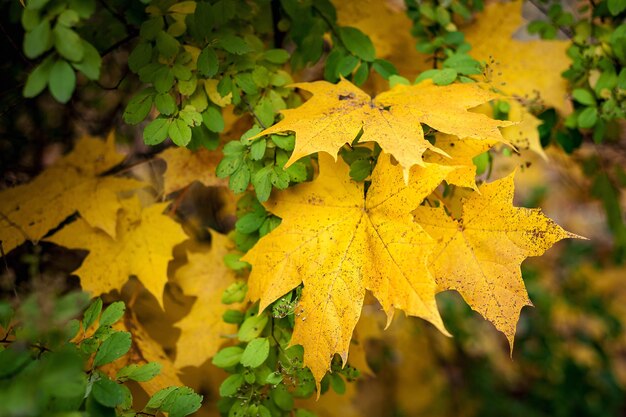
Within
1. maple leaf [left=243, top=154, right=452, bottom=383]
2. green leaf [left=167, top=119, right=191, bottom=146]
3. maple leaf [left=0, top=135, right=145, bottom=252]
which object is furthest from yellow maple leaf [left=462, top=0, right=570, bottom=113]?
maple leaf [left=0, top=135, right=145, bottom=252]

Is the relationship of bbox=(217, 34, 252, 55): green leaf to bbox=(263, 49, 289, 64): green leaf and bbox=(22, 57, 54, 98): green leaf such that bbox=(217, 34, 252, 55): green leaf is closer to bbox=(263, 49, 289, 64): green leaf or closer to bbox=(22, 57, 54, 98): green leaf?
bbox=(263, 49, 289, 64): green leaf

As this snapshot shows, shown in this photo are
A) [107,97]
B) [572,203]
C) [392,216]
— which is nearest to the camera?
[392,216]

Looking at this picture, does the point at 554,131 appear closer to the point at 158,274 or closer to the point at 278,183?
the point at 278,183

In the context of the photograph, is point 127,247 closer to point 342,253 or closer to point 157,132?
point 157,132

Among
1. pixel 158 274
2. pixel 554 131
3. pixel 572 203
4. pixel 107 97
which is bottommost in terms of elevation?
pixel 572 203

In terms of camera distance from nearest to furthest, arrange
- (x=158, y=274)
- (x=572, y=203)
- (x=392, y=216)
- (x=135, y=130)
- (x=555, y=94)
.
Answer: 1. (x=392, y=216)
2. (x=158, y=274)
3. (x=555, y=94)
4. (x=135, y=130)
5. (x=572, y=203)

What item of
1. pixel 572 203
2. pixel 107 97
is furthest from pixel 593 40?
pixel 572 203

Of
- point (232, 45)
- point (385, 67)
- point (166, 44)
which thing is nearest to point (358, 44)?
point (385, 67)

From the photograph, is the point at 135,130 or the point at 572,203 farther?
the point at 572,203
